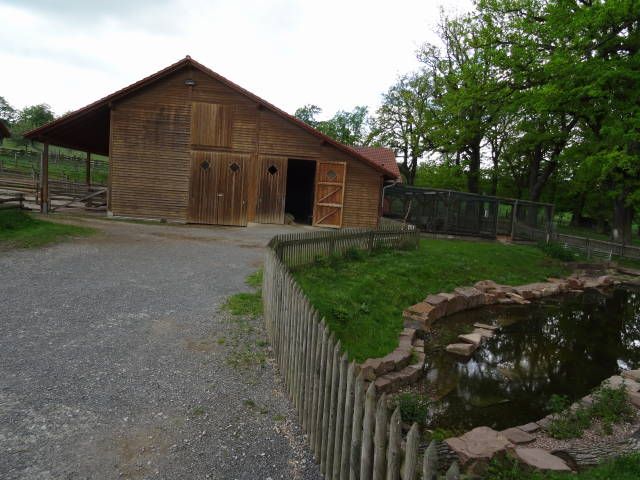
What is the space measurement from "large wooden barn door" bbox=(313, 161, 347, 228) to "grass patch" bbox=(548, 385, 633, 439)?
1395 centimetres

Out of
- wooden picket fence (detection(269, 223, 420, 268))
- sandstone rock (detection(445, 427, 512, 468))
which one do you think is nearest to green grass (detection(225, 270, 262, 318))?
wooden picket fence (detection(269, 223, 420, 268))

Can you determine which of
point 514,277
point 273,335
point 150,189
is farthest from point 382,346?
point 150,189

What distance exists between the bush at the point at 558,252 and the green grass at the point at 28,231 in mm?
19940

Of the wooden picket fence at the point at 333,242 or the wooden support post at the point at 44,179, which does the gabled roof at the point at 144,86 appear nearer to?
the wooden support post at the point at 44,179

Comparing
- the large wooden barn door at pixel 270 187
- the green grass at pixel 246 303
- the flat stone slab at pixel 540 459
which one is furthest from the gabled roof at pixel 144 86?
the flat stone slab at pixel 540 459

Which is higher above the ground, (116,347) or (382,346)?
(116,347)

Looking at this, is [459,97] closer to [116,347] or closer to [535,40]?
[535,40]

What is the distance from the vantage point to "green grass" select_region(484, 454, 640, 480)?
13.5 ft

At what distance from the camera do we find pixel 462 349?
866 centimetres

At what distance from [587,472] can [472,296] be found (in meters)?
8.28

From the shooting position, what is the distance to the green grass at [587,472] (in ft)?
13.5

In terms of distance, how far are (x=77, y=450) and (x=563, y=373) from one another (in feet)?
27.2

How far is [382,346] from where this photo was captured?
788 cm

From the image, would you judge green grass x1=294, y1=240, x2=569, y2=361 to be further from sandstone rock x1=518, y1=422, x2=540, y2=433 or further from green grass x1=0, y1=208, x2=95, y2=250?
green grass x1=0, y1=208, x2=95, y2=250
